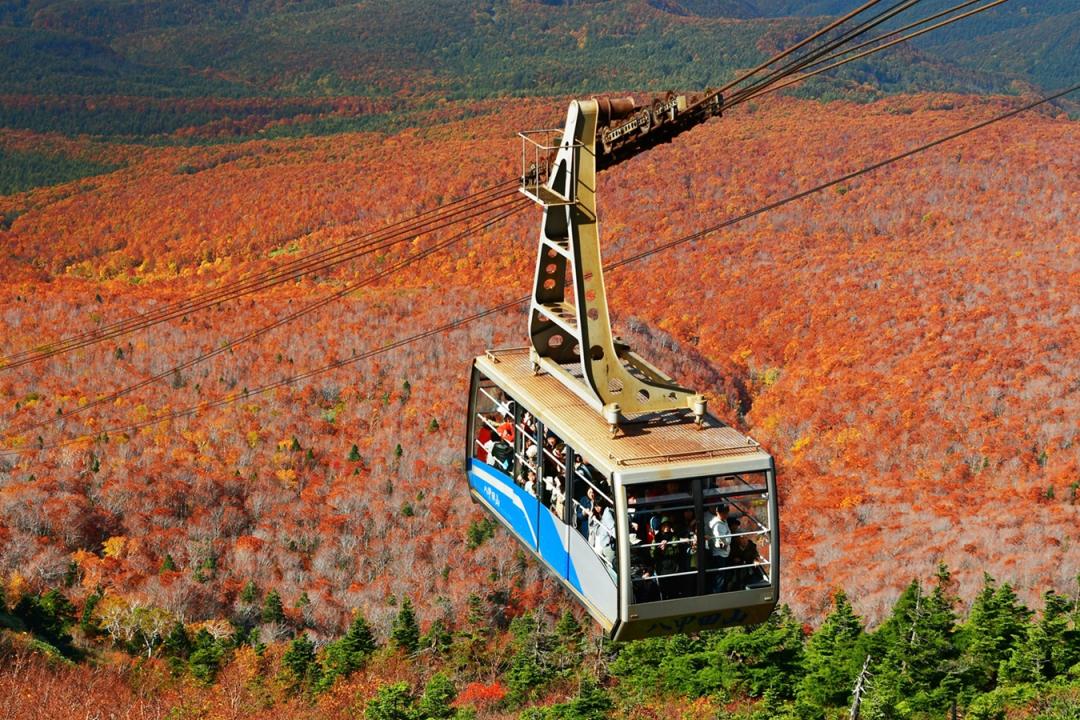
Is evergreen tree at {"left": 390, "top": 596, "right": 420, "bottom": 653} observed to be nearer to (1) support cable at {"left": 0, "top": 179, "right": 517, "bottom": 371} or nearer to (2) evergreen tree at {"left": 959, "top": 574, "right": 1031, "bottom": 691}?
(2) evergreen tree at {"left": 959, "top": 574, "right": 1031, "bottom": 691}

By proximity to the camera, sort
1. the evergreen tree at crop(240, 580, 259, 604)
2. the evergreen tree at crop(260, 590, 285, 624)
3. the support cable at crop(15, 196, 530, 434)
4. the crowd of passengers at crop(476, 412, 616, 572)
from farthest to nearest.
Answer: the support cable at crop(15, 196, 530, 434) < the evergreen tree at crop(240, 580, 259, 604) < the evergreen tree at crop(260, 590, 285, 624) < the crowd of passengers at crop(476, 412, 616, 572)

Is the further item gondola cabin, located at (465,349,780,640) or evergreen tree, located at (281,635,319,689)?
evergreen tree, located at (281,635,319,689)

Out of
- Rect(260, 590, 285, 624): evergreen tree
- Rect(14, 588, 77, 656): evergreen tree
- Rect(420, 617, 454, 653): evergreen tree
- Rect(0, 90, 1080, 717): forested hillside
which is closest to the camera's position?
Rect(14, 588, 77, 656): evergreen tree

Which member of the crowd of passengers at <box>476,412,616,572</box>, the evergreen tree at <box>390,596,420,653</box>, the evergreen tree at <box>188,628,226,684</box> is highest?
the crowd of passengers at <box>476,412,616,572</box>

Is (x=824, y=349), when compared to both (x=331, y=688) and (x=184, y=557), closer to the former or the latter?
(x=184, y=557)

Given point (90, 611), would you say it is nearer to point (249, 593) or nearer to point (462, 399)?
point (249, 593)

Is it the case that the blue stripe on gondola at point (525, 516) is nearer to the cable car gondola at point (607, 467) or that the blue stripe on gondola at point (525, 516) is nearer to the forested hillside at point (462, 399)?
the cable car gondola at point (607, 467)

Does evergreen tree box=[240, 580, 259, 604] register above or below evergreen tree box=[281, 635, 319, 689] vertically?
below

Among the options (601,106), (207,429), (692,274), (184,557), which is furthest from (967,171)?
(601,106)

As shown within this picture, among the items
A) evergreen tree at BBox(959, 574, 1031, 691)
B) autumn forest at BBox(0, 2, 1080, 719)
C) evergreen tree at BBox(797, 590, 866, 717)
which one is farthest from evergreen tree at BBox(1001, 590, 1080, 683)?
evergreen tree at BBox(797, 590, 866, 717)
